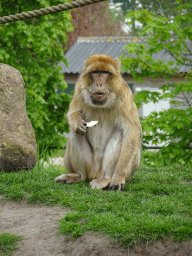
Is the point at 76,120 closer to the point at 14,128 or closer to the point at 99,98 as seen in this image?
the point at 99,98

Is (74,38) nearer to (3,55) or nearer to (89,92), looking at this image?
(3,55)

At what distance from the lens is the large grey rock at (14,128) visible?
457 centimetres

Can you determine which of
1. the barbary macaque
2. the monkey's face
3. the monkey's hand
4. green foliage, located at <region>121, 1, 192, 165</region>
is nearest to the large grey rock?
the barbary macaque

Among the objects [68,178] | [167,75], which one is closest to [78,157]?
[68,178]

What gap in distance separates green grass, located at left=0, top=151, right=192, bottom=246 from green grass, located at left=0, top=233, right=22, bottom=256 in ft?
1.23

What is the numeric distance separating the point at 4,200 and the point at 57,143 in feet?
13.7

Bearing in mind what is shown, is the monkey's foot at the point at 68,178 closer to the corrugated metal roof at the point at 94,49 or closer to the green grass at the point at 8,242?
the green grass at the point at 8,242

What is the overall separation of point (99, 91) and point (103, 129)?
57 cm

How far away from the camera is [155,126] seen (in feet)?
20.5

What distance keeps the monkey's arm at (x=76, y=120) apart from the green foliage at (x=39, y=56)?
99.3 inches

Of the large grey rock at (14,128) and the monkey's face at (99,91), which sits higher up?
the monkey's face at (99,91)

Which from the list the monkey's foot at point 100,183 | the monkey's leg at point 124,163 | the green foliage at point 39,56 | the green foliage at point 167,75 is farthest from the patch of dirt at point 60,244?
the green foliage at point 39,56

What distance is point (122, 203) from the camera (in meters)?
3.35

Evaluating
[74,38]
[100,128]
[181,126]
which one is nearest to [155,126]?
[181,126]
